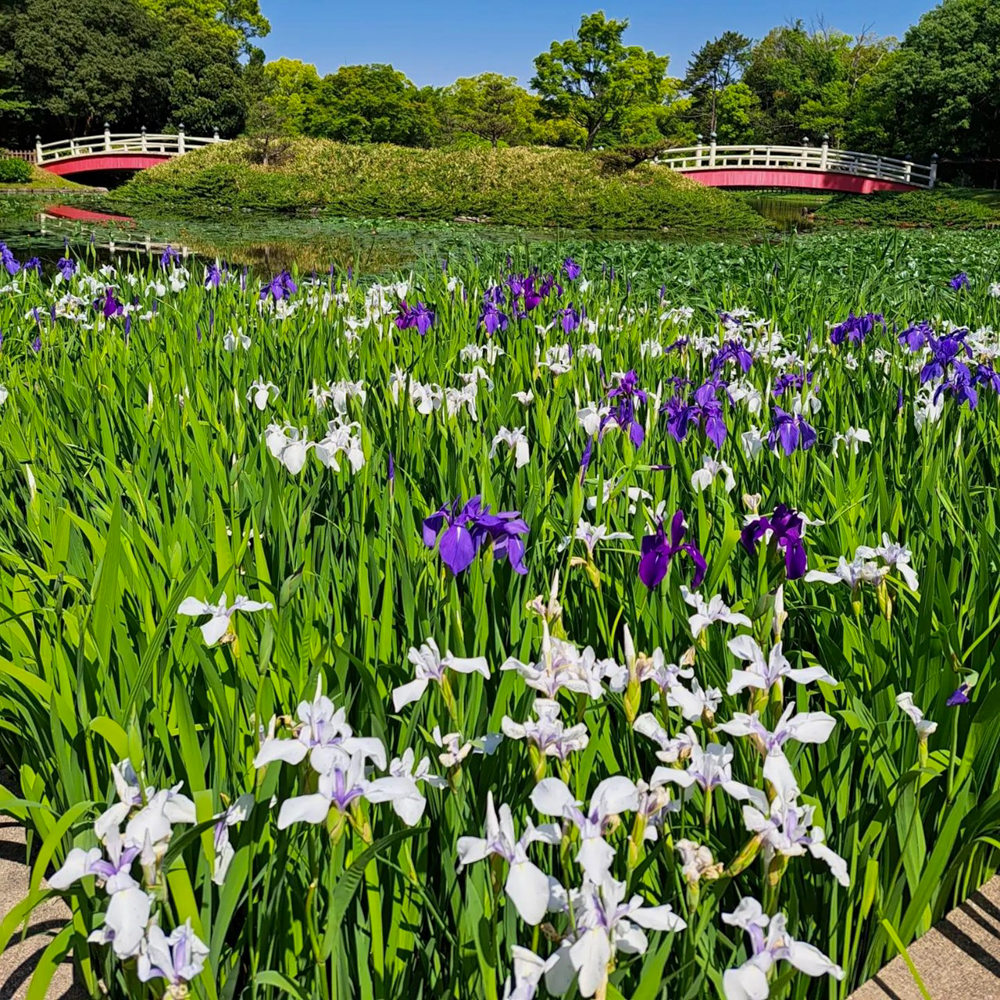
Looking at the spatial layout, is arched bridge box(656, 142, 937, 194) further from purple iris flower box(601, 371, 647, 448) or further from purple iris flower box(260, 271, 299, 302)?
purple iris flower box(601, 371, 647, 448)

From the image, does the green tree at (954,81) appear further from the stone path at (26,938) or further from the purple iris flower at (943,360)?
the stone path at (26,938)

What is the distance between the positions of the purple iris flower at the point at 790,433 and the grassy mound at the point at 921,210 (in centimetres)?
2515

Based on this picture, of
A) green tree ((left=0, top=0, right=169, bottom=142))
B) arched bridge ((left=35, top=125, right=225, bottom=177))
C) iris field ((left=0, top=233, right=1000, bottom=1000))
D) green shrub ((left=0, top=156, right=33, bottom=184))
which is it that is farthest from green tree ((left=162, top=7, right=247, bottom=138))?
iris field ((left=0, top=233, right=1000, bottom=1000))

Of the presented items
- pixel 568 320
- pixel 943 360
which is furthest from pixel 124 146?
pixel 943 360

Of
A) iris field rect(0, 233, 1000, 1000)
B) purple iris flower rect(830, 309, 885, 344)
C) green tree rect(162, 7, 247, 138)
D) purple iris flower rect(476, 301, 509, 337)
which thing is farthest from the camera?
green tree rect(162, 7, 247, 138)

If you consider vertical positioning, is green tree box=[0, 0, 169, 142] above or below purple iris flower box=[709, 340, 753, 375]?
above

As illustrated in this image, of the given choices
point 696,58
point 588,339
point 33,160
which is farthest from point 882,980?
point 696,58

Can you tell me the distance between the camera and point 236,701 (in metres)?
1.36

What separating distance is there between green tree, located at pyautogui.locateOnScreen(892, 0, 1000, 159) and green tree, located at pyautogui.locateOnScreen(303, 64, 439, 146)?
2718cm

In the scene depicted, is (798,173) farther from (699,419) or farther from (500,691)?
(500,691)

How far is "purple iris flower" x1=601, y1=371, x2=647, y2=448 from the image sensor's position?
7.63ft

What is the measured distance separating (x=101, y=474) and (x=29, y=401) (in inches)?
32.3

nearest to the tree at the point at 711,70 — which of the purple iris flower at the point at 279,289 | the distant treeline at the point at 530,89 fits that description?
the distant treeline at the point at 530,89

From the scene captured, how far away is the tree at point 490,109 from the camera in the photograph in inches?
2375
